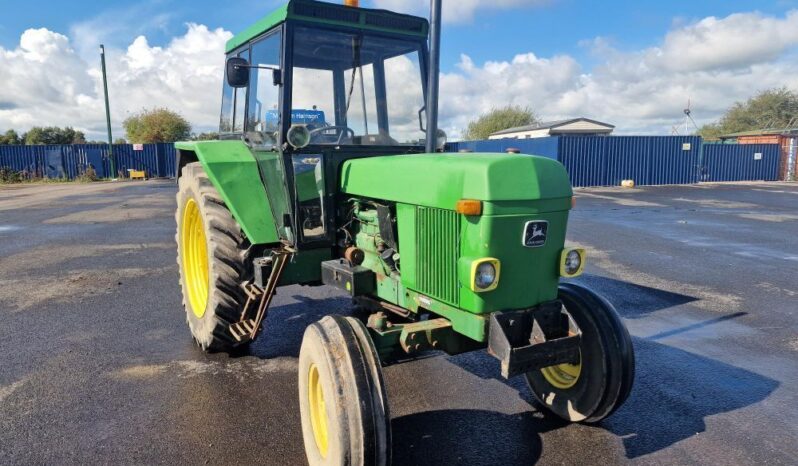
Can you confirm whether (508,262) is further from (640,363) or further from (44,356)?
(44,356)

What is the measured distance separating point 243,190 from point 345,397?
209 centimetres

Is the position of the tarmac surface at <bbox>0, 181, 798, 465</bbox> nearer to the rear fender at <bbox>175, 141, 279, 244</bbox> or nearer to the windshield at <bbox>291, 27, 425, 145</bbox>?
the rear fender at <bbox>175, 141, 279, 244</bbox>

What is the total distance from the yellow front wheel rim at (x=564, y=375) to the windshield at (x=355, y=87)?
74.5 inches

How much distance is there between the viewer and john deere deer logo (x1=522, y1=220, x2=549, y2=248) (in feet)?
9.00

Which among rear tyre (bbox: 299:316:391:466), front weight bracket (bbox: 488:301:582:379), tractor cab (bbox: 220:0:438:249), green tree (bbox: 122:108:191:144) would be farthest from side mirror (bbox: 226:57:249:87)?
green tree (bbox: 122:108:191:144)

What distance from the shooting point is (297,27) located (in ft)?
12.3

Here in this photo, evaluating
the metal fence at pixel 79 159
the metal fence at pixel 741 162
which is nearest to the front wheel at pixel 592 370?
the metal fence at pixel 741 162

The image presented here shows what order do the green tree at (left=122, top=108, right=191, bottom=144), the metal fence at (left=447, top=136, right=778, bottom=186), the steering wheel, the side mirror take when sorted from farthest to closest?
the green tree at (left=122, top=108, right=191, bottom=144), the metal fence at (left=447, top=136, right=778, bottom=186), the steering wheel, the side mirror

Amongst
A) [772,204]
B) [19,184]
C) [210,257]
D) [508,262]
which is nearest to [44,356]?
[210,257]

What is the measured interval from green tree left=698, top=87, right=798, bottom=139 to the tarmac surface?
51.8 meters

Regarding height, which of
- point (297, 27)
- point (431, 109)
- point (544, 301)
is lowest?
point (544, 301)

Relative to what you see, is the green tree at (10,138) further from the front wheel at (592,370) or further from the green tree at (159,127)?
the front wheel at (592,370)

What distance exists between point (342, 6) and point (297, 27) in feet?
Result: 1.15

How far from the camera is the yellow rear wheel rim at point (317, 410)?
288 cm
